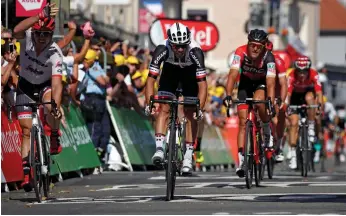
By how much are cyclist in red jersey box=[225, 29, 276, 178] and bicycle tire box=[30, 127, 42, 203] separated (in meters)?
3.29

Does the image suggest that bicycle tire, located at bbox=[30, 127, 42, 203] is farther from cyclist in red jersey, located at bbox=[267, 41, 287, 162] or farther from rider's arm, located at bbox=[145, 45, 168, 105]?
cyclist in red jersey, located at bbox=[267, 41, 287, 162]

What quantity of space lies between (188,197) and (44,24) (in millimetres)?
2536

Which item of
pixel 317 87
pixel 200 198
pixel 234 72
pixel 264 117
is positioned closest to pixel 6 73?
pixel 200 198

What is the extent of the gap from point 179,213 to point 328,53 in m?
146

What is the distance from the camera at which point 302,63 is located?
23.9 meters

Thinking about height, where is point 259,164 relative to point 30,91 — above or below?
below

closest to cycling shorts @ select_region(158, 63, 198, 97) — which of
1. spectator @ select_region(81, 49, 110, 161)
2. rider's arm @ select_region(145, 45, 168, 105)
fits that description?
rider's arm @ select_region(145, 45, 168, 105)

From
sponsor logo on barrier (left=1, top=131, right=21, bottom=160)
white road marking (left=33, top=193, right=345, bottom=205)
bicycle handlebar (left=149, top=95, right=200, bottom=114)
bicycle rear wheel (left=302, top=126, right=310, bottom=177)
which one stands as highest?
bicycle handlebar (left=149, top=95, right=200, bottom=114)

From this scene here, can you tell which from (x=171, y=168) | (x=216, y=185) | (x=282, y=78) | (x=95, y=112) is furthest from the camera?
(x=95, y=112)

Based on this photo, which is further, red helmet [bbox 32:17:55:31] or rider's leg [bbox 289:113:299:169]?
rider's leg [bbox 289:113:299:169]

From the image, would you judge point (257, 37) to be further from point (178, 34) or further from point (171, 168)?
point (171, 168)

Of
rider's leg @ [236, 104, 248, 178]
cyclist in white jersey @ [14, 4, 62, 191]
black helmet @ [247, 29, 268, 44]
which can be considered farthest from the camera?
black helmet @ [247, 29, 268, 44]

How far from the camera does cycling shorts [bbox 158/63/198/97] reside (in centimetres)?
1639

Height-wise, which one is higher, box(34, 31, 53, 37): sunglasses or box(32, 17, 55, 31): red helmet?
box(32, 17, 55, 31): red helmet
